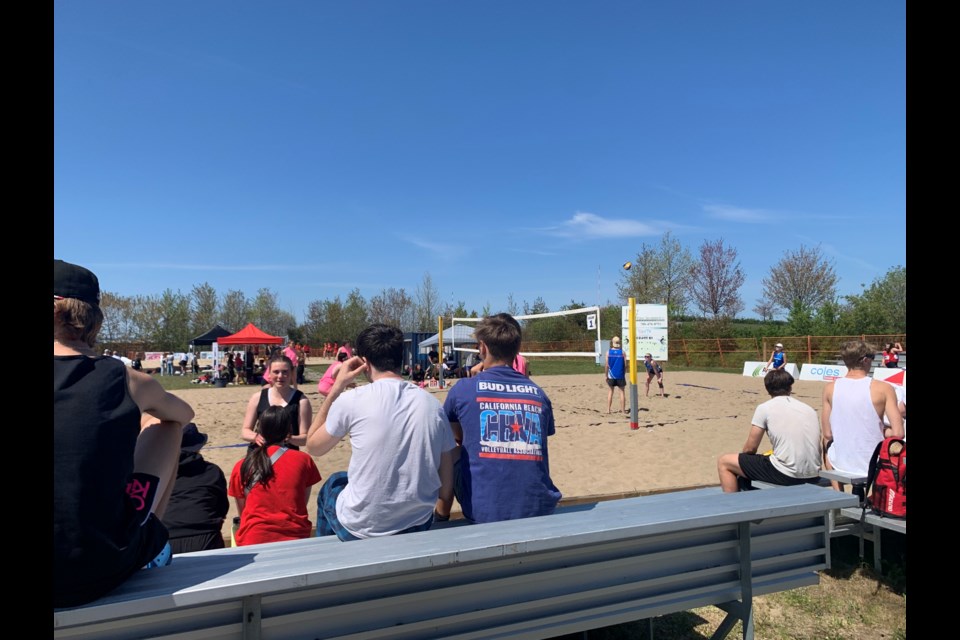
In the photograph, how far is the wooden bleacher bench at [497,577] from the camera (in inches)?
70.7

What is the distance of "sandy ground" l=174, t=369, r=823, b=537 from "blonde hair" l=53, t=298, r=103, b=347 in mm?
3529

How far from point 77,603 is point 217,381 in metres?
21.5

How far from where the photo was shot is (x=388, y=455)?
2.47 m

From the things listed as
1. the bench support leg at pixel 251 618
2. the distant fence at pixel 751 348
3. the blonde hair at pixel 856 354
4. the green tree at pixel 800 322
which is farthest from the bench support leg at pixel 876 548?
the green tree at pixel 800 322

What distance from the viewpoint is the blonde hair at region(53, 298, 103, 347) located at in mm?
1696

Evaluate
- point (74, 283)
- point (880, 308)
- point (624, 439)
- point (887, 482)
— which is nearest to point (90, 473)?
point (74, 283)

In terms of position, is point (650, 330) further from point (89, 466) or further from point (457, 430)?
point (89, 466)

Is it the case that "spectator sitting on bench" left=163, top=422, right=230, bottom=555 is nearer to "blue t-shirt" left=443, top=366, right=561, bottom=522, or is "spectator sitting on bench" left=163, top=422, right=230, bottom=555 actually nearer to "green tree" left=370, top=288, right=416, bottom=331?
"blue t-shirt" left=443, top=366, right=561, bottom=522

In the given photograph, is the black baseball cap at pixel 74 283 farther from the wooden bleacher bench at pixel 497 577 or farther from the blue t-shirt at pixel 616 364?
the blue t-shirt at pixel 616 364

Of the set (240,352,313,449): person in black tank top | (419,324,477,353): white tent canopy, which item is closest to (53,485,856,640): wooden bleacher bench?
(240,352,313,449): person in black tank top

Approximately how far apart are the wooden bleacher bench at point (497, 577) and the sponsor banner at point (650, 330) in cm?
705

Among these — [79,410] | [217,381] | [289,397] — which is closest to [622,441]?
[289,397]
